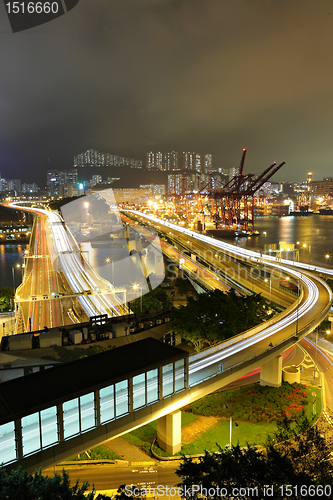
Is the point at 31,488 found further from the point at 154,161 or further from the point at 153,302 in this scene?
the point at 154,161

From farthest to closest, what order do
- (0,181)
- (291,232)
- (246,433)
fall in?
(0,181)
(291,232)
(246,433)

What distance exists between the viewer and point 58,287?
1262cm

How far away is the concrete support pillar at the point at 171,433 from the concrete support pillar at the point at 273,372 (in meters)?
2.47

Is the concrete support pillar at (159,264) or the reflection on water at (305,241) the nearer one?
the concrete support pillar at (159,264)

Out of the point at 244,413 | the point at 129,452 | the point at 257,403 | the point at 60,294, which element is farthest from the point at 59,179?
the point at 129,452

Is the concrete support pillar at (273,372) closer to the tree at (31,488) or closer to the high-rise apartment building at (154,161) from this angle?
the tree at (31,488)

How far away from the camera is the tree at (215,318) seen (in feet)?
21.9

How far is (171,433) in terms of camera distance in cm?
483

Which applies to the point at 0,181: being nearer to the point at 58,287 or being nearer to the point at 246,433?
the point at 58,287

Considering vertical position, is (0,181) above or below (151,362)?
Result: above

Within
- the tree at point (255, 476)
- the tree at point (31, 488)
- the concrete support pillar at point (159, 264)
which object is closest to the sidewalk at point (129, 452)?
the tree at point (255, 476)

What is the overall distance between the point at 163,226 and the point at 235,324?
23700mm

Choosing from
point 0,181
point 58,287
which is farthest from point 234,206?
point 0,181

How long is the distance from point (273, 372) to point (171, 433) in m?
2.70
